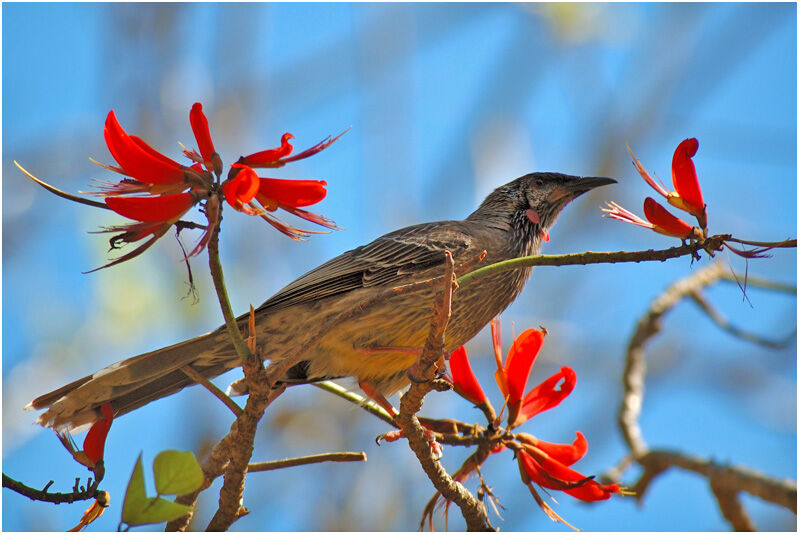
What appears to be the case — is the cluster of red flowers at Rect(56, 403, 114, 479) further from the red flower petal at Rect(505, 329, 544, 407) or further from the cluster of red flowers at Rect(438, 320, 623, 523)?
the red flower petal at Rect(505, 329, 544, 407)

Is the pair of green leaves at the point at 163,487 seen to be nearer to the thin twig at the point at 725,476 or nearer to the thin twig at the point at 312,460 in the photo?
the thin twig at the point at 312,460

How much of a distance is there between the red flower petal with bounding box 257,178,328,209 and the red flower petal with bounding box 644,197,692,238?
826 mm

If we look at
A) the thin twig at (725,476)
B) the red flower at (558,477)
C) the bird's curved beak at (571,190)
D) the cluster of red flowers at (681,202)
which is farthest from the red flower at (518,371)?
the bird's curved beak at (571,190)

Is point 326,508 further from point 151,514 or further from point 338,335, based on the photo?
point 151,514

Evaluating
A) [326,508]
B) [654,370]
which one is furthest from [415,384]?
[654,370]

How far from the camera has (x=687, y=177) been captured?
81.9 inches

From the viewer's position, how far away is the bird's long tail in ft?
10.4

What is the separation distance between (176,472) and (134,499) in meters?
0.10

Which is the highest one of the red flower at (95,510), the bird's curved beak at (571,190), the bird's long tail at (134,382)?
the bird's curved beak at (571,190)

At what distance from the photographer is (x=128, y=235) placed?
199 cm

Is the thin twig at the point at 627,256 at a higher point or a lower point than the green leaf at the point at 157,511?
higher

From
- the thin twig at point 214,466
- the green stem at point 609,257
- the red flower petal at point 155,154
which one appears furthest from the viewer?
the thin twig at point 214,466

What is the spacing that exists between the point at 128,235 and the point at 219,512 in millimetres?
896

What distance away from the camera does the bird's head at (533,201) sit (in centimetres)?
479
